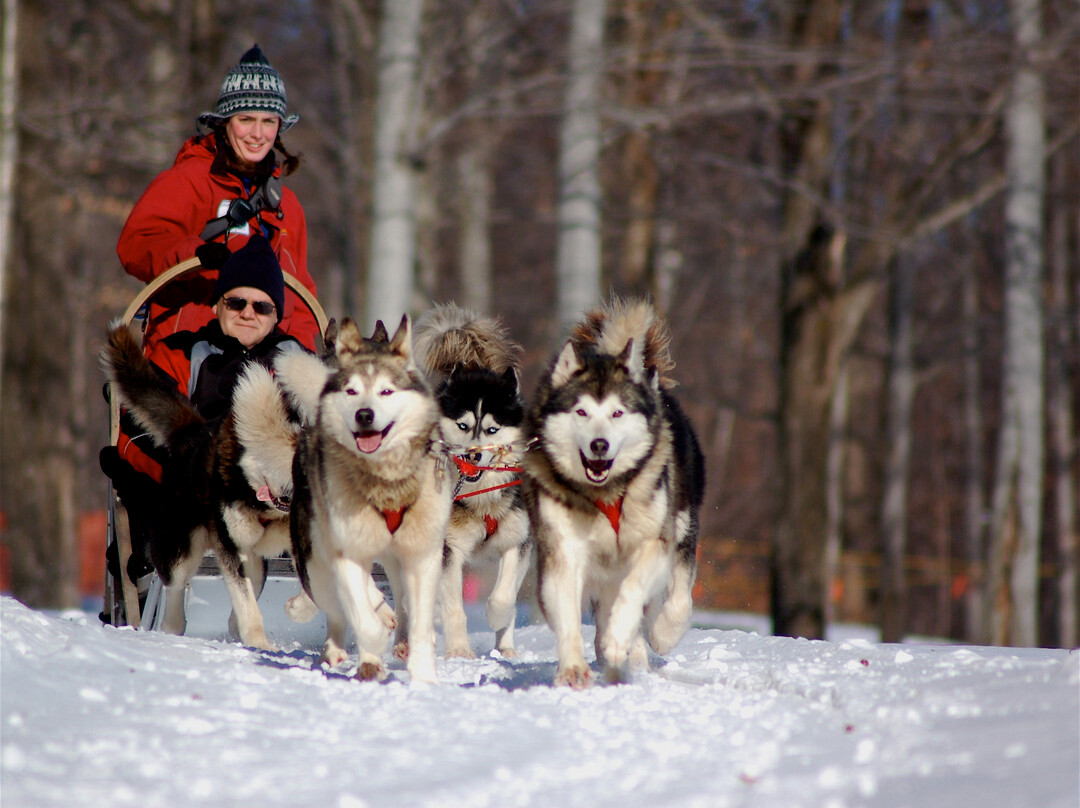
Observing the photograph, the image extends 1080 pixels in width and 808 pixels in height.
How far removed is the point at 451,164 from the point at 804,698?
15.1 meters

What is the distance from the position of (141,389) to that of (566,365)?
195 cm

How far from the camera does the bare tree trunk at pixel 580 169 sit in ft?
31.8

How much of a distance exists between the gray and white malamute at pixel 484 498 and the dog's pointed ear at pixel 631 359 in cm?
77

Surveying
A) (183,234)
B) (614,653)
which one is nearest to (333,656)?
(614,653)

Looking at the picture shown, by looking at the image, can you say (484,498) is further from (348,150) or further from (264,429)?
(348,150)

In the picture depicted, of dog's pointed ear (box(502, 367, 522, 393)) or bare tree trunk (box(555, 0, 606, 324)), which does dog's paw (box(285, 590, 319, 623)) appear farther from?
bare tree trunk (box(555, 0, 606, 324))

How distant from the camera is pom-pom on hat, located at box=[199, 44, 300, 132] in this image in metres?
5.85

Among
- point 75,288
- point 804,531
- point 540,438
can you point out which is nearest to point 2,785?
point 540,438

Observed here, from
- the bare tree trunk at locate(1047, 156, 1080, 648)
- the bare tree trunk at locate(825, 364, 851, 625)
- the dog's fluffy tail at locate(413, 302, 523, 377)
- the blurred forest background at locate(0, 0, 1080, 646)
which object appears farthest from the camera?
the bare tree trunk at locate(1047, 156, 1080, 648)

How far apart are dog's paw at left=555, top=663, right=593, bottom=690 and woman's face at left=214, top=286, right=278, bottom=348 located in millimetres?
2235

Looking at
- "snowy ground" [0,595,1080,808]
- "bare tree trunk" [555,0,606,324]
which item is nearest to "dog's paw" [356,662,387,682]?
"snowy ground" [0,595,1080,808]

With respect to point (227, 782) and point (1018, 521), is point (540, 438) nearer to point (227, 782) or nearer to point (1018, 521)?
point (227, 782)

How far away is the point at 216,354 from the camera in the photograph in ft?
19.1

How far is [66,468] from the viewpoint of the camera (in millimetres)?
12273
